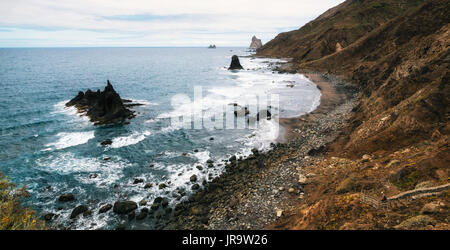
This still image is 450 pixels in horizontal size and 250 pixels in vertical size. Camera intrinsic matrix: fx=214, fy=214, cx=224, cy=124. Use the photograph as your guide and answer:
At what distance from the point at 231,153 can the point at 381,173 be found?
18.0 m

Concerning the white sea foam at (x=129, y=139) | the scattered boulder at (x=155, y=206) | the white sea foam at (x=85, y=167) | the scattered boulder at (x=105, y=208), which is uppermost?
the white sea foam at (x=129, y=139)

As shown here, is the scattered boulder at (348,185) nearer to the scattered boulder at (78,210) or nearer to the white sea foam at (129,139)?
the scattered boulder at (78,210)

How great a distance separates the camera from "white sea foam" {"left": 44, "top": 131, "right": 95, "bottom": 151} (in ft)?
110

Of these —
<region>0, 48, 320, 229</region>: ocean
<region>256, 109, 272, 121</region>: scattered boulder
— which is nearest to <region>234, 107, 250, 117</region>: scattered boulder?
<region>0, 48, 320, 229</region>: ocean

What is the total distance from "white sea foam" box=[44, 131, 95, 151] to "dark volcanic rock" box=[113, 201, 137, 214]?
19510 mm

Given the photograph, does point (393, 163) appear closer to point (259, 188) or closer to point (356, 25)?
point (259, 188)

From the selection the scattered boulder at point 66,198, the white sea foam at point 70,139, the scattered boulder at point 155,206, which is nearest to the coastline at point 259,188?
the scattered boulder at point 155,206

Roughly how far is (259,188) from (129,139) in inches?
972

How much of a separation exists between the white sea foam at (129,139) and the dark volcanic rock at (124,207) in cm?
1480

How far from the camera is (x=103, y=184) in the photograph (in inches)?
947

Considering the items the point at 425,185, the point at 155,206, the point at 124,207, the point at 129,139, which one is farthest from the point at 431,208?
the point at 129,139

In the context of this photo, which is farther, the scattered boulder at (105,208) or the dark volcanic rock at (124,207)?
the scattered boulder at (105,208)

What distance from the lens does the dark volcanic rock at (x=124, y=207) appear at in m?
19.9

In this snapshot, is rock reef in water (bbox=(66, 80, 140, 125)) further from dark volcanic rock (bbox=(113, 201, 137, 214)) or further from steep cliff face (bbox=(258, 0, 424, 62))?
steep cliff face (bbox=(258, 0, 424, 62))
